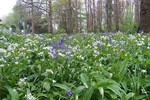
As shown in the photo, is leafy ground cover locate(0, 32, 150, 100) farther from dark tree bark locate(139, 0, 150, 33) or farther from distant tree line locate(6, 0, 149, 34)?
distant tree line locate(6, 0, 149, 34)

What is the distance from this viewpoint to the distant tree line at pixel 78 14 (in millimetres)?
25250

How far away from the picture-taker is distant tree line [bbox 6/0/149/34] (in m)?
25.2

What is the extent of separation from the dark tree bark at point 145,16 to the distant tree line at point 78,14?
41.4ft

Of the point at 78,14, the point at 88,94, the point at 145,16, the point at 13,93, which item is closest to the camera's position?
the point at 88,94

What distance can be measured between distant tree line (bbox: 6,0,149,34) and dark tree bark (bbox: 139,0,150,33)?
12.6 metres

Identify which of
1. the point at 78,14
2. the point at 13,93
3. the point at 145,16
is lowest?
the point at 13,93

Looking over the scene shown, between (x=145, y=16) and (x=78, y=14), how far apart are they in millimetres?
36605

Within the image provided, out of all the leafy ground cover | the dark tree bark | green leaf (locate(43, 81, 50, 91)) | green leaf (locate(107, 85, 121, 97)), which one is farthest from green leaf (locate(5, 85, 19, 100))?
the dark tree bark

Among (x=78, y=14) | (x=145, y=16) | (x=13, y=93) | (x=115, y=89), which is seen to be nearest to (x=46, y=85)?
(x=13, y=93)

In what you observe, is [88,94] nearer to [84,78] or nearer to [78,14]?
[84,78]

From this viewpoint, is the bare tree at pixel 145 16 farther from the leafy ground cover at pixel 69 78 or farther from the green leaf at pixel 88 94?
the green leaf at pixel 88 94

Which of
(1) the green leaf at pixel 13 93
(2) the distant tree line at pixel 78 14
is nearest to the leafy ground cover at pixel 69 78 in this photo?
(1) the green leaf at pixel 13 93

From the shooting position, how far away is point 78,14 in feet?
147

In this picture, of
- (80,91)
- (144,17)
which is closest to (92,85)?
(80,91)
